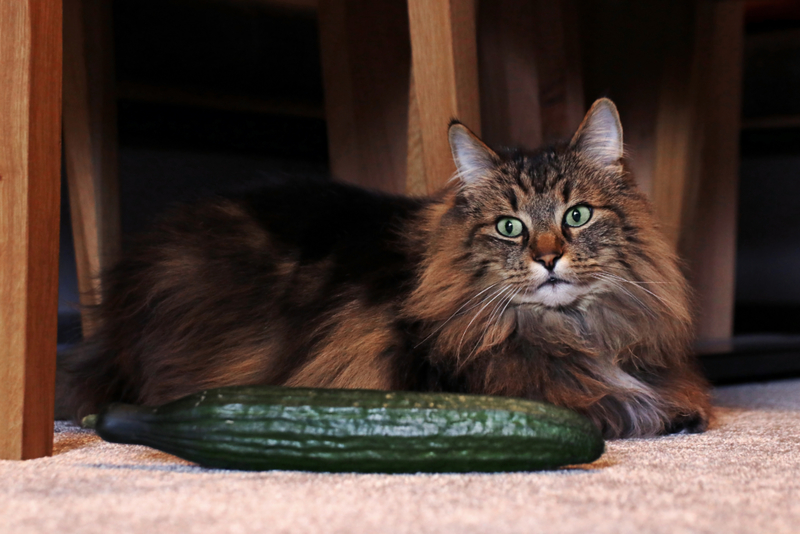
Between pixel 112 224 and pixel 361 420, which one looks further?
pixel 112 224

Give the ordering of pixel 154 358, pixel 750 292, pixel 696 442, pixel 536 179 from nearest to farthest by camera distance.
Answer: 1. pixel 696 442
2. pixel 536 179
3. pixel 154 358
4. pixel 750 292

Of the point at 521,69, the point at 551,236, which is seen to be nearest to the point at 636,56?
the point at 521,69

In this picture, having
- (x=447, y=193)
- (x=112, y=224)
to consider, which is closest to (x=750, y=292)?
(x=447, y=193)

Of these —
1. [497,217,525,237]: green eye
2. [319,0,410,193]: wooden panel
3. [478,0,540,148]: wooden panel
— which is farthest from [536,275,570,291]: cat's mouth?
[478,0,540,148]: wooden panel

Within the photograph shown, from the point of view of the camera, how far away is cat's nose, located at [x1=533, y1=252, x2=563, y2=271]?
50.0 inches

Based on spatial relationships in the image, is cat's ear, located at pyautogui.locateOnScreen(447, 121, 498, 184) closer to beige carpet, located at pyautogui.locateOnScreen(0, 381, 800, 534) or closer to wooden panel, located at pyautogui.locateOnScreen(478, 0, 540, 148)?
beige carpet, located at pyautogui.locateOnScreen(0, 381, 800, 534)

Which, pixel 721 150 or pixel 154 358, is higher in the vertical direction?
pixel 721 150

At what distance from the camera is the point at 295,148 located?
270cm

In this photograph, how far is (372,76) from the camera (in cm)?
211

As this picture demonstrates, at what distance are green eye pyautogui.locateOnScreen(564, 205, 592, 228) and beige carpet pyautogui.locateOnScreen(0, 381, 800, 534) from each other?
1.46 feet

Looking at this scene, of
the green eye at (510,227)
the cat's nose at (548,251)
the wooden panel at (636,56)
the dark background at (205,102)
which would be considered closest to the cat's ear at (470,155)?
the green eye at (510,227)

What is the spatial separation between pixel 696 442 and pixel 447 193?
693mm

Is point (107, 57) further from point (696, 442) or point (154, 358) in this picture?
point (696, 442)

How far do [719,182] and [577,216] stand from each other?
6.33ft
